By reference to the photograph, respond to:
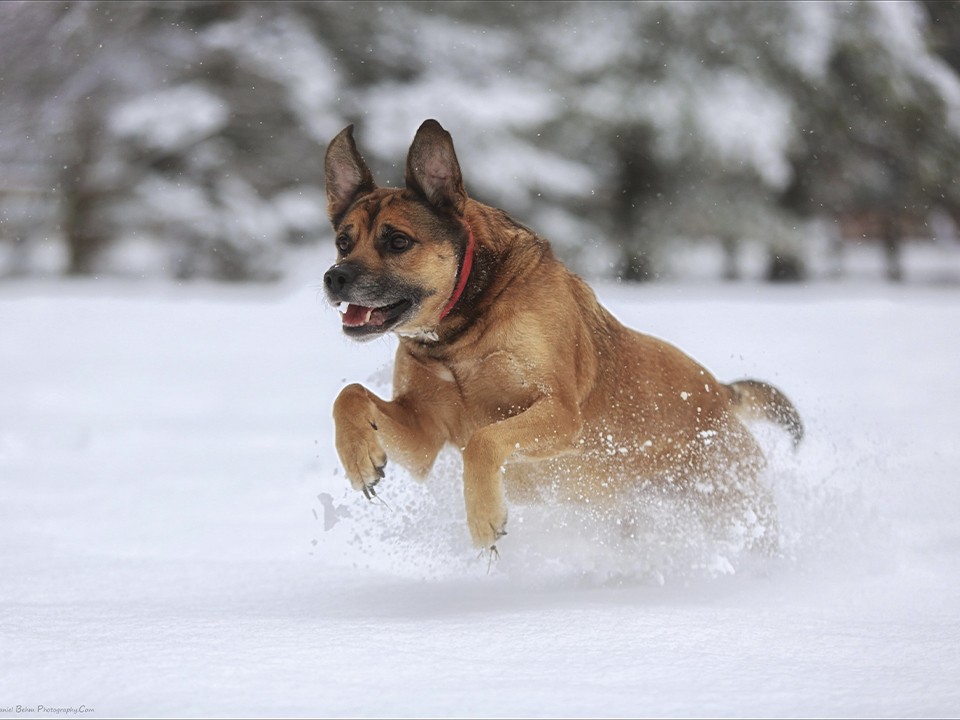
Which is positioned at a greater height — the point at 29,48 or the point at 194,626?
the point at 29,48

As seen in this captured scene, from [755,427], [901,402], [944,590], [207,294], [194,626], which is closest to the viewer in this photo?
[194,626]

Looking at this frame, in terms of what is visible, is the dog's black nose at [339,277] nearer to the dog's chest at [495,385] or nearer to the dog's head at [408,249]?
the dog's head at [408,249]

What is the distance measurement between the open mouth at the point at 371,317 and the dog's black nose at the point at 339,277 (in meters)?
0.12

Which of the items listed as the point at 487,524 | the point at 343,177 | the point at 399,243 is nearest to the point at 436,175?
the point at 399,243

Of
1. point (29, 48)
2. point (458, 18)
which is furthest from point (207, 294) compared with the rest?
point (458, 18)

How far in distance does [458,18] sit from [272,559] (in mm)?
16213

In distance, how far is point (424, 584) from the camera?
4.09 metres

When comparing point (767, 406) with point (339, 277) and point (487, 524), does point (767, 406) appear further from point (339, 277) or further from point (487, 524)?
point (339, 277)

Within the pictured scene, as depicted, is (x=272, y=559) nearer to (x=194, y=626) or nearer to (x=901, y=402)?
(x=194, y=626)

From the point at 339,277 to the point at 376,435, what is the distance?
2.01 feet

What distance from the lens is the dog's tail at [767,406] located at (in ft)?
15.9

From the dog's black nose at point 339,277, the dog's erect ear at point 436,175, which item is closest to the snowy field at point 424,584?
the dog's black nose at point 339,277

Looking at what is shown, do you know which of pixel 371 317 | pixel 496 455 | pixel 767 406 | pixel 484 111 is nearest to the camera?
pixel 496 455

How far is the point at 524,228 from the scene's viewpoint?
420 centimetres
